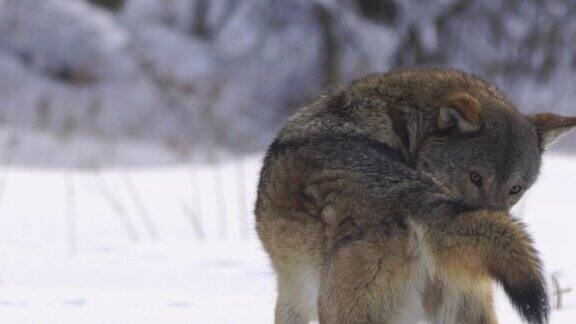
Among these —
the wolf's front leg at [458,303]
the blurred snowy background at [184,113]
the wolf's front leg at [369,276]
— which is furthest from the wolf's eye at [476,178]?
the blurred snowy background at [184,113]

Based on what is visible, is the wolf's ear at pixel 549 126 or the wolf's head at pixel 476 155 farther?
the wolf's ear at pixel 549 126

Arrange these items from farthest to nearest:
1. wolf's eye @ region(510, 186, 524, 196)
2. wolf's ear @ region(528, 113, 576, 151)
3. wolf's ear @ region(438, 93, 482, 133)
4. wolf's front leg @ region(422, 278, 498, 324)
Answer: wolf's ear @ region(528, 113, 576, 151) → wolf's eye @ region(510, 186, 524, 196) → wolf's ear @ region(438, 93, 482, 133) → wolf's front leg @ region(422, 278, 498, 324)

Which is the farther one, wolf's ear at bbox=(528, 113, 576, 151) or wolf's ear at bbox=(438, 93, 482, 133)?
wolf's ear at bbox=(528, 113, 576, 151)

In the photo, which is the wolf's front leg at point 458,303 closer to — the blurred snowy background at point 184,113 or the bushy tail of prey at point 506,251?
the bushy tail of prey at point 506,251

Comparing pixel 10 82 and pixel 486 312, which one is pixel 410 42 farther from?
pixel 486 312

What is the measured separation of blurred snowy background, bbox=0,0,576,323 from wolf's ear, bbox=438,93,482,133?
1.30 metres

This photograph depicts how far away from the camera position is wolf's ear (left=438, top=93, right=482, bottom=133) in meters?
3.81

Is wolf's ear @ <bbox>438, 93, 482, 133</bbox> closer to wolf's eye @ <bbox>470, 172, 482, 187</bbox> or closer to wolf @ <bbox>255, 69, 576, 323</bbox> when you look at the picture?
wolf @ <bbox>255, 69, 576, 323</bbox>

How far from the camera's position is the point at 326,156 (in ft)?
11.6

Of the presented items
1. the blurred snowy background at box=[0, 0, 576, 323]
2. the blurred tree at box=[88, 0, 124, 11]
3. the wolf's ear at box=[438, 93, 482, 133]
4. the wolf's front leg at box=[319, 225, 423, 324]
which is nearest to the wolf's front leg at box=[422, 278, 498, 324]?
the wolf's front leg at box=[319, 225, 423, 324]

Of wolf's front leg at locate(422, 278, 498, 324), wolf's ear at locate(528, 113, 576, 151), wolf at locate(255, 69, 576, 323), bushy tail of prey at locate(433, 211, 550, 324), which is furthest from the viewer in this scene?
wolf's ear at locate(528, 113, 576, 151)

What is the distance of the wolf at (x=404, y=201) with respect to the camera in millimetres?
Answer: 3100

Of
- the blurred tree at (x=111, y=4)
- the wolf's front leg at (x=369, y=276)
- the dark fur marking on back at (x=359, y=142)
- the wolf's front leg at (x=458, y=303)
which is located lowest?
the wolf's front leg at (x=458, y=303)

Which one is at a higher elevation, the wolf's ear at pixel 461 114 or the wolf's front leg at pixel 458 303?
the wolf's ear at pixel 461 114
